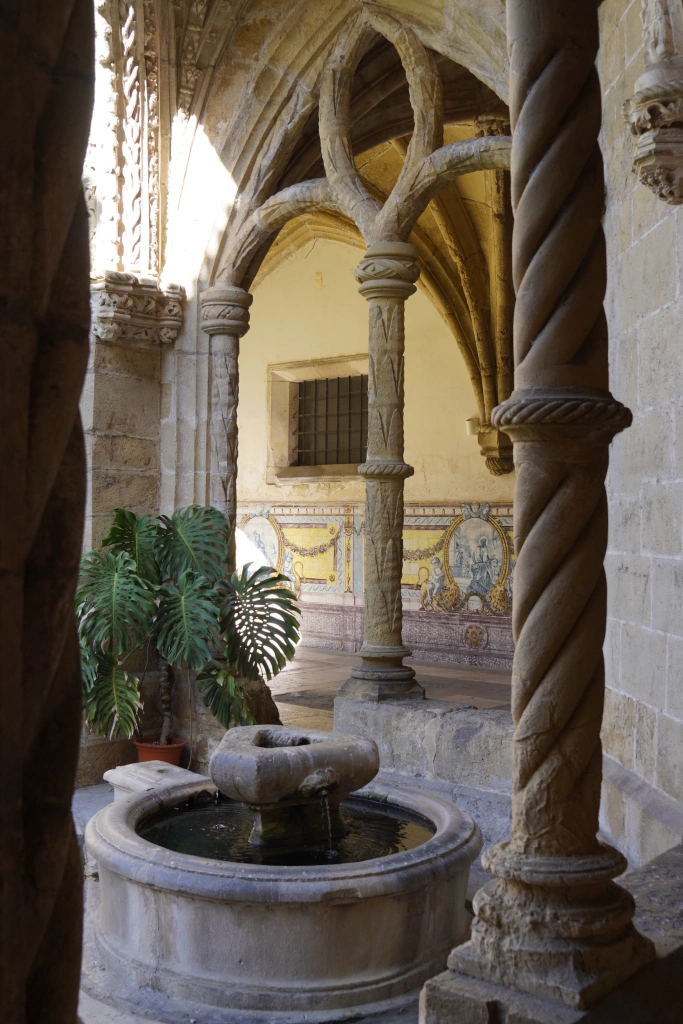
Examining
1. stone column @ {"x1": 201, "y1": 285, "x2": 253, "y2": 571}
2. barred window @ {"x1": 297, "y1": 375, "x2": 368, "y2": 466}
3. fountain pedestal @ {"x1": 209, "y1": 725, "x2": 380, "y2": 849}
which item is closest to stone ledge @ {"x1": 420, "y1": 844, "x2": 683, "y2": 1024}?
fountain pedestal @ {"x1": 209, "y1": 725, "x2": 380, "y2": 849}

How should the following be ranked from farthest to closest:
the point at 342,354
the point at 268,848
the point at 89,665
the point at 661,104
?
the point at 342,354
the point at 89,665
the point at 268,848
the point at 661,104

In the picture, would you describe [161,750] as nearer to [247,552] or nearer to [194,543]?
[194,543]

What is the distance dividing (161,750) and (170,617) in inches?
32.9

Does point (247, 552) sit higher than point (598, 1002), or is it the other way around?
point (247, 552)

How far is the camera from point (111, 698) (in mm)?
5660

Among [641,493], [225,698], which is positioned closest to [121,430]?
[225,698]

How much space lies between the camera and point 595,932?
194cm

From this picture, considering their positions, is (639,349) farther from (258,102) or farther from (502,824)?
(258,102)

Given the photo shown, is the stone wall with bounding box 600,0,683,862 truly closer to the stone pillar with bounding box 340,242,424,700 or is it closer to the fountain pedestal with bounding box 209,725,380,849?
the fountain pedestal with bounding box 209,725,380,849

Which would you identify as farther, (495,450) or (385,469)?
(495,450)

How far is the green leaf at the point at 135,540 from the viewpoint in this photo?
605cm

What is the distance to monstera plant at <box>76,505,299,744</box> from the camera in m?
5.66

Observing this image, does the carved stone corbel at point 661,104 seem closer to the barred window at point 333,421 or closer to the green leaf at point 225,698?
the green leaf at point 225,698

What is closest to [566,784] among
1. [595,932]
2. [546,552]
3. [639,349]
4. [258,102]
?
[595,932]
